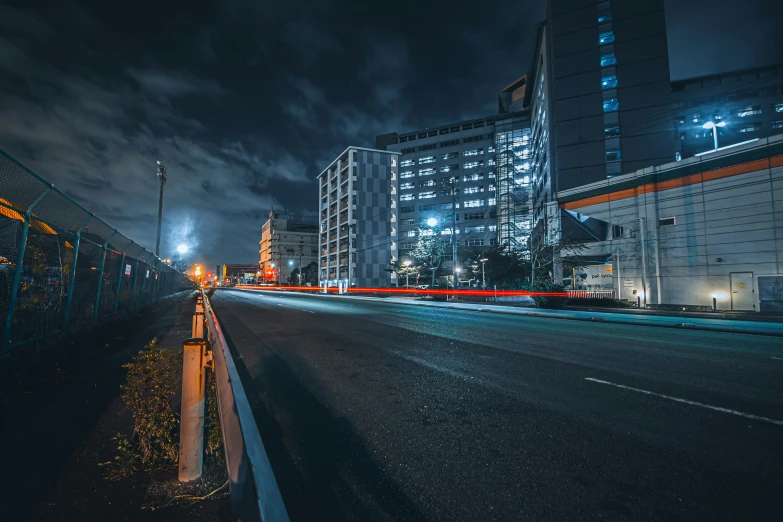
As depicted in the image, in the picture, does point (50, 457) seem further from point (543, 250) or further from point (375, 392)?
point (543, 250)

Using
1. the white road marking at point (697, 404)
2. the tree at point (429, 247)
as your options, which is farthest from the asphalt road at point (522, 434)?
Answer: the tree at point (429, 247)

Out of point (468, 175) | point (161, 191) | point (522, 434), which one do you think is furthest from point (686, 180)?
point (468, 175)

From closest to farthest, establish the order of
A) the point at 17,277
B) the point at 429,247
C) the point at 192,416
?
1. the point at 192,416
2. the point at 17,277
3. the point at 429,247

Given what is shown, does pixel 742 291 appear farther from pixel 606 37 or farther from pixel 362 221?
pixel 362 221

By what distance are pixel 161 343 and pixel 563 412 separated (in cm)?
920

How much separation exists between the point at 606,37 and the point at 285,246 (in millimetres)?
112049

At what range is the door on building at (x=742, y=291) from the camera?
65.3ft

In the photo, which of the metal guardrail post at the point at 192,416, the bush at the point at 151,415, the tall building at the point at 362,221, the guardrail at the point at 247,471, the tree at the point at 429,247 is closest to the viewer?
the guardrail at the point at 247,471

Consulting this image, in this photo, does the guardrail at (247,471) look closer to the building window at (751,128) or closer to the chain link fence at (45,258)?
the chain link fence at (45,258)

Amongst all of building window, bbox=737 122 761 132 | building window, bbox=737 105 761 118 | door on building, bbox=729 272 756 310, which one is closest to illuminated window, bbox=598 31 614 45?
building window, bbox=737 105 761 118

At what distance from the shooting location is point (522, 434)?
11.2 ft

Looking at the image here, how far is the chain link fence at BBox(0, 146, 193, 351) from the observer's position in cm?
582

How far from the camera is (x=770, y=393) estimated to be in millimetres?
4723

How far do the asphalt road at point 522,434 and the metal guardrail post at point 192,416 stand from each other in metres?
0.67
